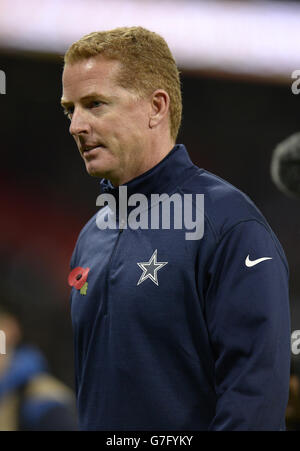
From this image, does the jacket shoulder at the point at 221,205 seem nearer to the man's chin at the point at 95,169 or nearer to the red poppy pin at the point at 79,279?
the man's chin at the point at 95,169

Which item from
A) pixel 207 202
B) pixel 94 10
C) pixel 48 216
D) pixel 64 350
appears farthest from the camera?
pixel 48 216

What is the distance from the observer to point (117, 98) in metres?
1.18

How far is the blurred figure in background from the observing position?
241 cm

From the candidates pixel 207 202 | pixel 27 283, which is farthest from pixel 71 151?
pixel 207 202

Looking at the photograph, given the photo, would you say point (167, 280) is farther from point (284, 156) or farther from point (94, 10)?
point (94, 10)

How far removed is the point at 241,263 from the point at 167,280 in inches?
5.2

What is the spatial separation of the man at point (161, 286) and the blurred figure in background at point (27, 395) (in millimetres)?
1223

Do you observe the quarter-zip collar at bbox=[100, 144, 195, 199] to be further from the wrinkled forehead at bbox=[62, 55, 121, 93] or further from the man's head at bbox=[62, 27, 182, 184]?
the wrinkled forehead at bbox=[62, 55, 121, 93]

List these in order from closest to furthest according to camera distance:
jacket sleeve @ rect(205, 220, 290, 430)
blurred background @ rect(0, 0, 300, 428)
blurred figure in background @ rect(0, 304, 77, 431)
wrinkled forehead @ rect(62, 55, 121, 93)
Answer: jacket sleeve @ rect(205, 220, 290, 430)
wrinkled forehead @ rect(62, 55, 121, 93)
blurred figure in background @ rect(0, 304, 77, 431)
blurred background @ rect(0, 0, 300, 428)

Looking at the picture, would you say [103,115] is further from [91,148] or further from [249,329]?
[249,329]

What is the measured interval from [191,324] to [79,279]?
0.30m

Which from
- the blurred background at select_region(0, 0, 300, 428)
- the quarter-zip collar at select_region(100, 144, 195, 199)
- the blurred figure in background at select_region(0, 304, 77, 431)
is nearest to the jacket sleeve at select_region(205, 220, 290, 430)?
the quarter-zip collar at select_region(100, 144, 195, 199)

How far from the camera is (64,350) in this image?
11.8ft
